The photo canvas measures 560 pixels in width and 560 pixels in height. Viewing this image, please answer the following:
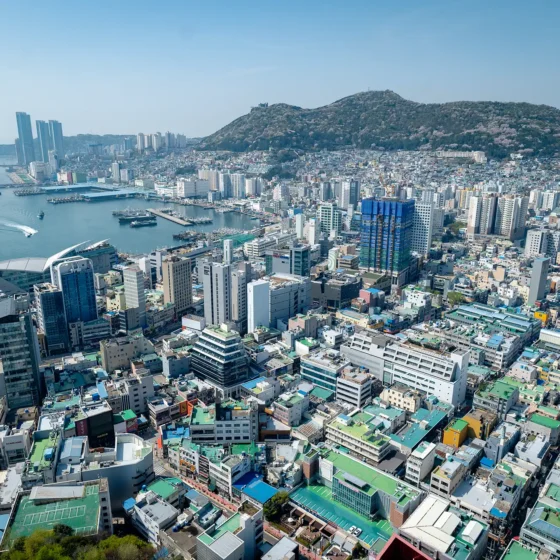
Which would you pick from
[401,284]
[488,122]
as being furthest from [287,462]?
[488,122]

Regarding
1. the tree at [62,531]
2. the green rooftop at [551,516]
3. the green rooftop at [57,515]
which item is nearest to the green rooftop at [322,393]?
the green rooftop at [551,516]

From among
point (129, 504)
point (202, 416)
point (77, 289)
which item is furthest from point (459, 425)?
point (77, 289)

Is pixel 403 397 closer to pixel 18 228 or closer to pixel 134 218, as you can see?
pixel 134 218

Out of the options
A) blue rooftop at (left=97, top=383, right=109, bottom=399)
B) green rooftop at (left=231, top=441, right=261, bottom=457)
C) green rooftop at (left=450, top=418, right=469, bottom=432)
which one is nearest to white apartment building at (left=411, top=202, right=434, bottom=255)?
green rooftop at (left=450, top=418, right=469, bottom=432)

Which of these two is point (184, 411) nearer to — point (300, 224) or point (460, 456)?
point (460, 456)

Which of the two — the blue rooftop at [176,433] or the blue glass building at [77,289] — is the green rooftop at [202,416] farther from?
the blue glass building at [77,289]
